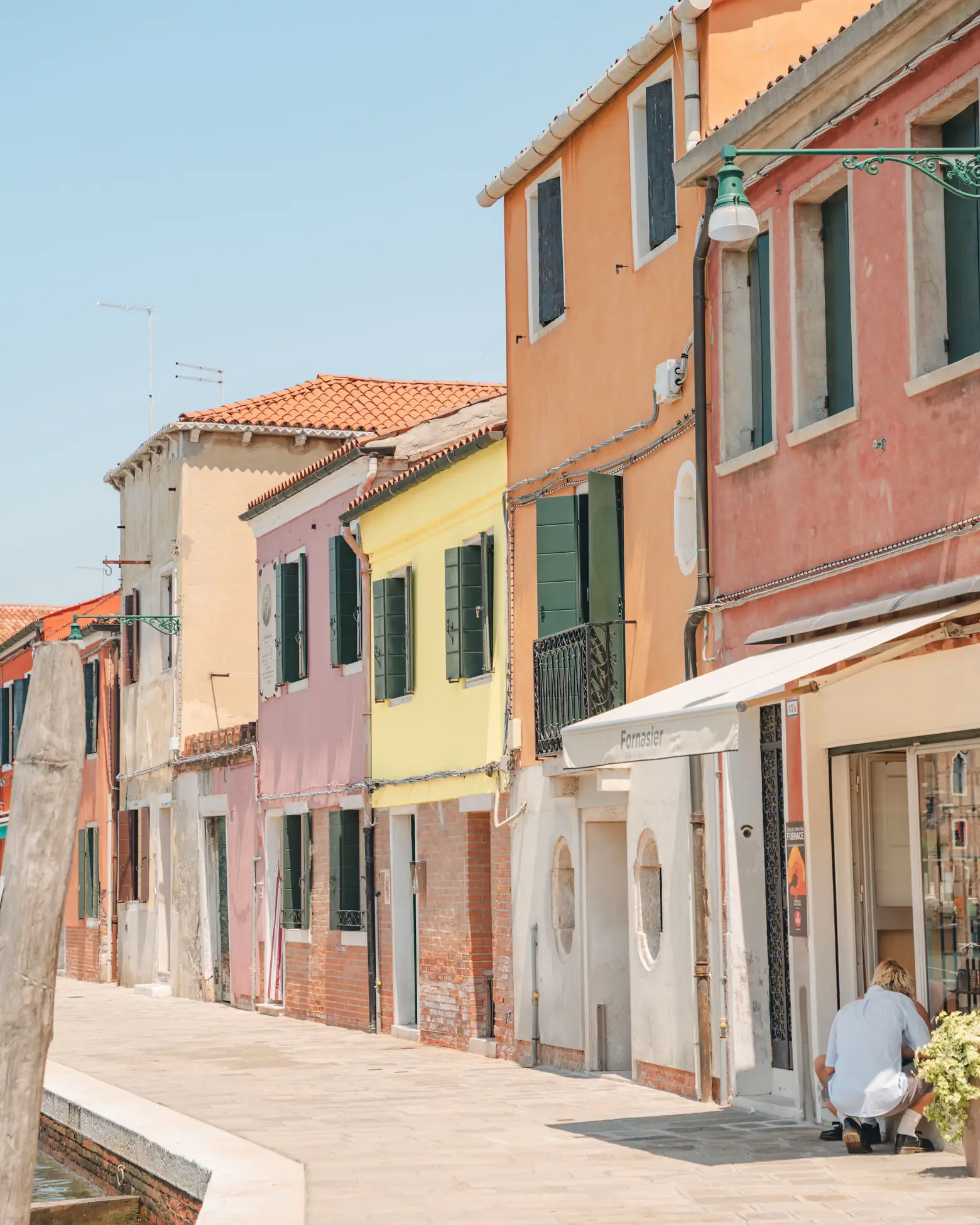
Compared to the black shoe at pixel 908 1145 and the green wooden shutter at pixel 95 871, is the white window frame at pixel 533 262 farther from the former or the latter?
the green wooden shutter at pixel 95 871

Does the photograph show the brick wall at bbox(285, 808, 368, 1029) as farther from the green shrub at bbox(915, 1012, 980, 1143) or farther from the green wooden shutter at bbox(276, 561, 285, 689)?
the green shrub at bbox(915, 1012, 980, 1143)

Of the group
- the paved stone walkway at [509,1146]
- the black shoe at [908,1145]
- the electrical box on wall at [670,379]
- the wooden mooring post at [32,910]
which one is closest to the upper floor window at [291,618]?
the paved stone walkway at [509,1146]

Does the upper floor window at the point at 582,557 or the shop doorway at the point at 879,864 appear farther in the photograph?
the upper floor window at the point at 582,557

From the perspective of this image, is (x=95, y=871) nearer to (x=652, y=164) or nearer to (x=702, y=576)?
(x=652, y=164)

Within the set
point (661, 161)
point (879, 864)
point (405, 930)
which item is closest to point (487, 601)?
point (405, 930)

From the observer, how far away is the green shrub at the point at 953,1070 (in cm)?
941

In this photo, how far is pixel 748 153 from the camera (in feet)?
31.6

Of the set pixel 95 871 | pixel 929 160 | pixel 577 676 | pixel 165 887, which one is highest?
pixel 929 160

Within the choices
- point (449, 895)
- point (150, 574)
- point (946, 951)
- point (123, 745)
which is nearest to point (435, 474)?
point (449, 895)

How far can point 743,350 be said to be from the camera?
13383 millimetres

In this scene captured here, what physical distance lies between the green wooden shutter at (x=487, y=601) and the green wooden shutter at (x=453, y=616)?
276mm

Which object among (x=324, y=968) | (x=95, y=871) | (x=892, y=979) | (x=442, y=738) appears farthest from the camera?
(x=95, y=871)

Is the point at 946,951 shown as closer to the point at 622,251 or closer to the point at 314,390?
the point at 622,251

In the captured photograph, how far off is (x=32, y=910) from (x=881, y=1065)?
454 cm
